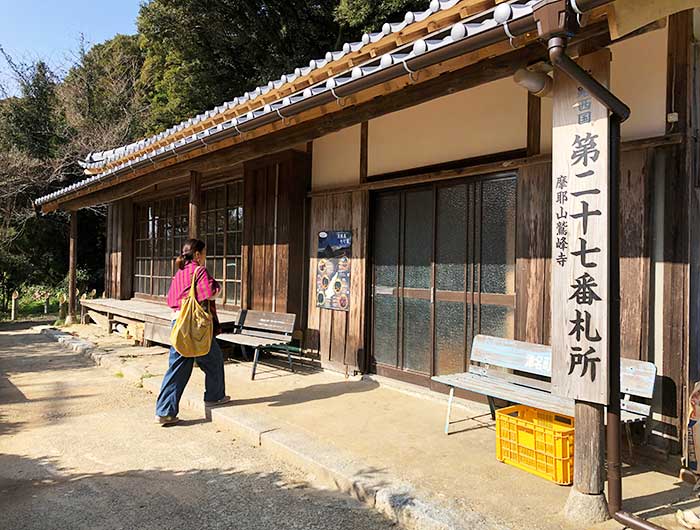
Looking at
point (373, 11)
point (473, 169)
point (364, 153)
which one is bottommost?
point (473, 169)

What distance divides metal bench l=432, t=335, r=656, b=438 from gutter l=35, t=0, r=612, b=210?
236 centimetres

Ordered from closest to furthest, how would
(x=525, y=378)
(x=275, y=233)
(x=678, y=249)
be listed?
(x=678, y=249) → (x=525, y=378) → (x=275, y=233)

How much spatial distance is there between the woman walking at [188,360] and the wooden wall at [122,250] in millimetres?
7733

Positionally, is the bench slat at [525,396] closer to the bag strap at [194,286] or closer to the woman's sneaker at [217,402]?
the woman's sneaker at [217,402]

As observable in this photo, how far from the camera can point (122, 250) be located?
39.0 ft

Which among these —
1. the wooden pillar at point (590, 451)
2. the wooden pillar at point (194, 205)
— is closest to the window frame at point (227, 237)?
the wooden pillar at point (194, 205)

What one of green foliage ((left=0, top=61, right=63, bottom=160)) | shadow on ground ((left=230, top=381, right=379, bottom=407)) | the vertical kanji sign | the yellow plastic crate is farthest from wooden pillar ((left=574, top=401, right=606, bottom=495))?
green foliage ((left=0, top=61, right=63, bottom=160))

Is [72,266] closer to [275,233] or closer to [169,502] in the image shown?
[275,233]

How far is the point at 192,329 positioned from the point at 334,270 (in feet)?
7.43

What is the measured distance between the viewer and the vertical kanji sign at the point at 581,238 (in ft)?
8.87

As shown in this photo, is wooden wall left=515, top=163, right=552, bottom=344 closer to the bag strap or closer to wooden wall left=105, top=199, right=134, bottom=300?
the bag strap

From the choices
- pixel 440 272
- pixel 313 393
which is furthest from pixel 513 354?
pixel 313 393

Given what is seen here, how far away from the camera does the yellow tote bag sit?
462cm

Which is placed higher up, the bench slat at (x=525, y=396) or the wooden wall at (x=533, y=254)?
the wooden wall at (x=533, y=254)
